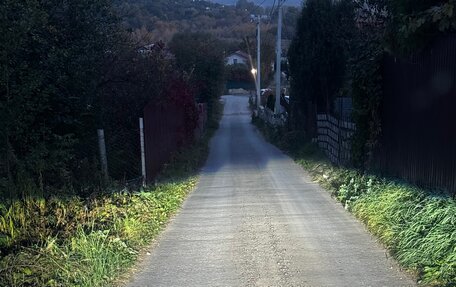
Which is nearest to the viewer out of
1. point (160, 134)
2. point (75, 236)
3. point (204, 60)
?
point (75, 236)

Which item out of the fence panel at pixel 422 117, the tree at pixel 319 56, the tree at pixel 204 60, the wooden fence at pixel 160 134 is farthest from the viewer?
the tree at pixel 204 60

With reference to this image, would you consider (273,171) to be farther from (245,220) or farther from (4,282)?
(4,282)

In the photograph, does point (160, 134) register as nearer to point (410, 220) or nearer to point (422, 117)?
point (422, 117)

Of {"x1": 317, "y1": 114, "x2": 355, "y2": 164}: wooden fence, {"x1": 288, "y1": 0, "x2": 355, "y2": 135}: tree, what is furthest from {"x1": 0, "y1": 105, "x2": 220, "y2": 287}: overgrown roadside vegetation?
{"x1": 288, "y1": 0, "x2": 355, "y2": 135}: tree

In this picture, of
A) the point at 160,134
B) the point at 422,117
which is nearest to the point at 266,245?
the point at 422,117

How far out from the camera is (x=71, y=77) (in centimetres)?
1077

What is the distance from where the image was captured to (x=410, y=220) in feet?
22.2

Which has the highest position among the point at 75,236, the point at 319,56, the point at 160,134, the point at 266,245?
the point at 319,56

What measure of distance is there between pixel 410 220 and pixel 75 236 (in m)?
4.03

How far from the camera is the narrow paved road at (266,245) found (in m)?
5.82

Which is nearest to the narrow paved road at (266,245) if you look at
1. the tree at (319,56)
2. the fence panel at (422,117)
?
the fence panel at (422,117)

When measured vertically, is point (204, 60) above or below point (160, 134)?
above

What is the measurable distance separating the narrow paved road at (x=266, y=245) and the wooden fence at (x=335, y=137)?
6.84 ft

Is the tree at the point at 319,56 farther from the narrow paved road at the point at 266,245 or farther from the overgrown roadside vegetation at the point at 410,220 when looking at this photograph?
the overgrown roadside vegetation at the point at 410,220
